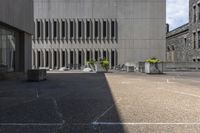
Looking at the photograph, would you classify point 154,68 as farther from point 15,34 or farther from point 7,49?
point 7,49

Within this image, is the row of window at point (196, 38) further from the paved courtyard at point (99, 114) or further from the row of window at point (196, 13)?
the paved courtyard at point (99, 114)

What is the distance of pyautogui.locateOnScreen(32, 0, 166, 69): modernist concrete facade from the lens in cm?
6669

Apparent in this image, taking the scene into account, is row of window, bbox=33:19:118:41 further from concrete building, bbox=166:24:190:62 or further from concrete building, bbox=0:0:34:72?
concrete building, bbox=0:0:34:72

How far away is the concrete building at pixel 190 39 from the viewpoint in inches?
2163

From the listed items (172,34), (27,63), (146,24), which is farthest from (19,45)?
(172,34)

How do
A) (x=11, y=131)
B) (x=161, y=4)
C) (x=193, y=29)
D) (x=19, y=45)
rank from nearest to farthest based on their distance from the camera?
(x=11, y=131)
(x=19, y=45)
(x=193, y=29)
(x=161, y=4)

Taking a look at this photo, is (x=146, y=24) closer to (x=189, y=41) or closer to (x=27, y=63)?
(x=189, y=41)

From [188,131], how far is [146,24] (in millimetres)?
59185

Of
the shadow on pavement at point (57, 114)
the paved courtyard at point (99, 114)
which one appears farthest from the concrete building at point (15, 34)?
the paved courtyard at point (99, 114)

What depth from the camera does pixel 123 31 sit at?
6706cm

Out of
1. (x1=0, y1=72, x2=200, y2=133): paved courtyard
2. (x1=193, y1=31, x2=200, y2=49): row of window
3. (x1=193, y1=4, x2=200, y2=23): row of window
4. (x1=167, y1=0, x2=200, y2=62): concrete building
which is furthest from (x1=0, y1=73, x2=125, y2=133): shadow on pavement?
(x1=167, y1=0, x2=200, y2=62): concrete building

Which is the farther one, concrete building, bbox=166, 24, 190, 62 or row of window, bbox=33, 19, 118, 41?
row of window, bbox=33, 19, 118, 41

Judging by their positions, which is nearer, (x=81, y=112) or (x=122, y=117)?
(x=122, y=117)

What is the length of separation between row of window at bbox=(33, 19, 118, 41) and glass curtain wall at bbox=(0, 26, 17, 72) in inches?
1361
